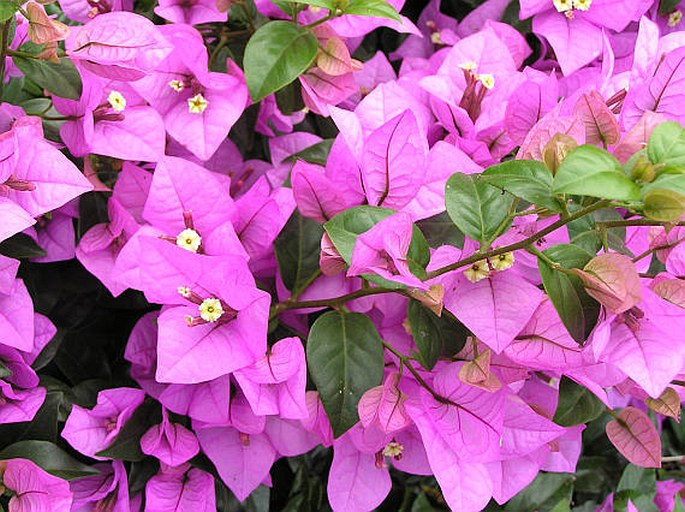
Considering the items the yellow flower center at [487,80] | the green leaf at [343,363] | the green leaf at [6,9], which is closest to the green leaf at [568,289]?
the green leaf at [343,363]

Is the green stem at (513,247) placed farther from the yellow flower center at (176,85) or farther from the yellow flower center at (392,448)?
the yellow flower center at (176,85)

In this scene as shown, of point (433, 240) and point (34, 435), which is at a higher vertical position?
point (433, 240)

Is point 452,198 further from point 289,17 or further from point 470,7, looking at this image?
point 470,7

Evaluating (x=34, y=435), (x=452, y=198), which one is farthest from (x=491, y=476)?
(x=34, y=435)

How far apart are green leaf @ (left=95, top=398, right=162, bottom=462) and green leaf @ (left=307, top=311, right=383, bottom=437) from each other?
0.25 m

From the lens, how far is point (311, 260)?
0.87 m

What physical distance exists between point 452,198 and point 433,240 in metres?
0.12

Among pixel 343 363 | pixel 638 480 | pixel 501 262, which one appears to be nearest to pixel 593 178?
pixel 501 262

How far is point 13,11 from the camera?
2.35 ft

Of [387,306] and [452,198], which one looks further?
[387,306]

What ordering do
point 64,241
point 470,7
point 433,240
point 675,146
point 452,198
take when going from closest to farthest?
point 675,146, point 452,198, point 433,240, point 64,241, point 470,7

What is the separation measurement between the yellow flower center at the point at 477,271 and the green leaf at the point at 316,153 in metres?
0.30

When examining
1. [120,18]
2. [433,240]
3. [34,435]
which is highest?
[120,18]

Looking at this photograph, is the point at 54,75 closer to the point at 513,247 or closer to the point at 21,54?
the point at 21,54
